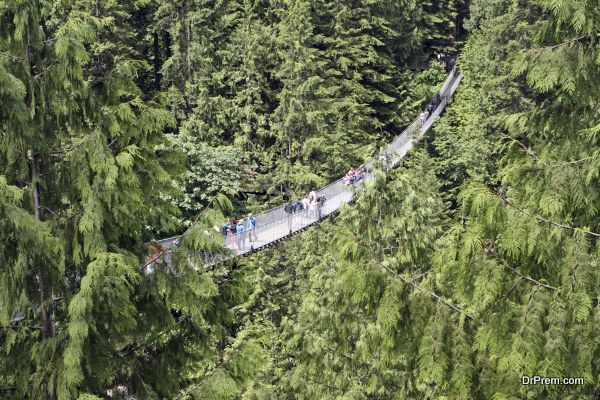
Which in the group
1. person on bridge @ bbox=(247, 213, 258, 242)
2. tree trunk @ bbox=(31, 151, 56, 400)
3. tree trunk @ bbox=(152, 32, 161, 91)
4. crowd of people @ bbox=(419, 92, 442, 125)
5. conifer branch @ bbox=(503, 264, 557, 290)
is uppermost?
conifer branch @ bbox=(503, 264, 557, 290)

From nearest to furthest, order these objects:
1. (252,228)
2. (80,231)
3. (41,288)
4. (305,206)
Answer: (80,231) < (41,288) < (252,228) < (305,206)

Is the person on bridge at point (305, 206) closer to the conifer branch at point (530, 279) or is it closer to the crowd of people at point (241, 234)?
the crowd of people at point (241, 234)

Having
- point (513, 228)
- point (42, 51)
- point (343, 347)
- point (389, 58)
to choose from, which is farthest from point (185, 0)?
point (513, 228)

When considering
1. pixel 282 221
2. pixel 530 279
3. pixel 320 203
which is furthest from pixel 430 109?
pixel 530 279

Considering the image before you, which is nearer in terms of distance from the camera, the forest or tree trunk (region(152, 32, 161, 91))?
the forest

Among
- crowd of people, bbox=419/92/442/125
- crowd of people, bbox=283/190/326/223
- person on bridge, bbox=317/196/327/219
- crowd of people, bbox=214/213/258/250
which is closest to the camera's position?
crowd of people, bbox=214/213/258/250

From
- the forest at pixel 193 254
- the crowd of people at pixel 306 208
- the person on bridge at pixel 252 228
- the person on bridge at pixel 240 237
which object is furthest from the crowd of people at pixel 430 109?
the forest at pixel 193 254

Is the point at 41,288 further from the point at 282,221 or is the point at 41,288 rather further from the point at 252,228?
the point at 282,221

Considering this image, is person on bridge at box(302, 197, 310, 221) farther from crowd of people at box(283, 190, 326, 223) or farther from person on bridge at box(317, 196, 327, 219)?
person on bridge at box(317, 196, 327, 219)

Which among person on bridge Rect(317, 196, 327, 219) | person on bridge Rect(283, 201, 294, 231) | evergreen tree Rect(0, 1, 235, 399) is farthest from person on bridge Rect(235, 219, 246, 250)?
evergreen tree Rect(0, 1, 235, 399)

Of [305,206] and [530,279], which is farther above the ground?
[530,279]

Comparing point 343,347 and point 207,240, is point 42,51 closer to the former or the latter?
point 207,240
